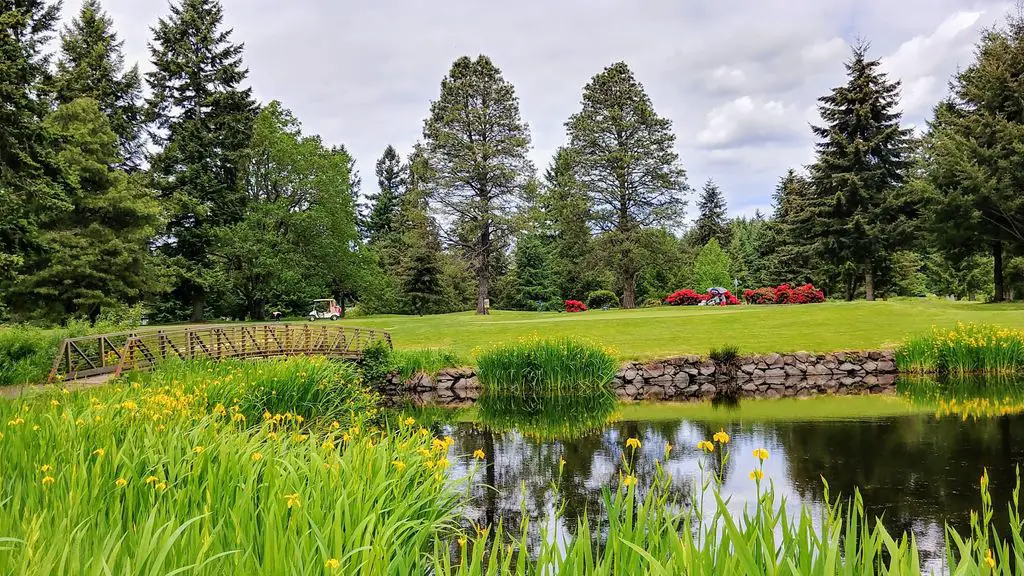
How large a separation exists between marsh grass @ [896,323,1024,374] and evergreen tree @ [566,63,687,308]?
19462 mm

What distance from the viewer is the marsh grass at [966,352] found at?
15992 mm

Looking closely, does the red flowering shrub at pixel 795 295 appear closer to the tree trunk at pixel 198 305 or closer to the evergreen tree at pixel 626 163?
the evergreen tree at pixel 626 163

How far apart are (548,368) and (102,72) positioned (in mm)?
29840

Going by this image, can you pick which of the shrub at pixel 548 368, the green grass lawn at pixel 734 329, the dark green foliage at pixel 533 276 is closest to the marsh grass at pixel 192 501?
the shrub at pixel 548 368

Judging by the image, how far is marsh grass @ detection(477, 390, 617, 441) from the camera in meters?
11.4

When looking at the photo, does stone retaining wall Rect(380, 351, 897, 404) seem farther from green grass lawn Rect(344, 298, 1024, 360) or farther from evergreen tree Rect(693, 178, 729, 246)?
evergreen tree Rect(693, 178, 729, 246)

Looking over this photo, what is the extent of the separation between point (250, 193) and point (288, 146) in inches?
177

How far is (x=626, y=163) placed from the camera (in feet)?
118

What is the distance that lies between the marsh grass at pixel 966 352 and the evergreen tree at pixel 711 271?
29.8m

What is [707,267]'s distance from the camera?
47656 millimetres

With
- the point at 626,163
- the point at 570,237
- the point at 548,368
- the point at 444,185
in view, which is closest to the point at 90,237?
the point at 444,185

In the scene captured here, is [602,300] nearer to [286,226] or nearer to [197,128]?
[286,226]

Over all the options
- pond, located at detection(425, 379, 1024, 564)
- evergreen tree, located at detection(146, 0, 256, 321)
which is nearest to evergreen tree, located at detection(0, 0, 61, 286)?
pond, located at detection(425, 379, 1024, 564)

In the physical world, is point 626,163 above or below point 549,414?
above
